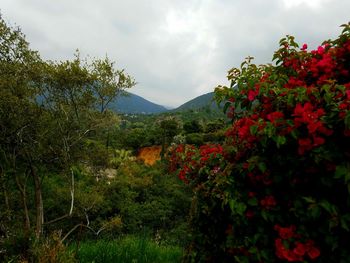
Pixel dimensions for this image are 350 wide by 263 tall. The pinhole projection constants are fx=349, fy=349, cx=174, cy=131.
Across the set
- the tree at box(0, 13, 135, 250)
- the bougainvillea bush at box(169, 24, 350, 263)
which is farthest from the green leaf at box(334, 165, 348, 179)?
the tree at box(0, 13, 135, 250)

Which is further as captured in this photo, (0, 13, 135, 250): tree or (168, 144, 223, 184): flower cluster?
(0, 13, 135, 250): tree

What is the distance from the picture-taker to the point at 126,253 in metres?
5.84

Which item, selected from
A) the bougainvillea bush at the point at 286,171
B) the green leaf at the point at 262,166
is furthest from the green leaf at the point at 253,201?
the green leaf at the point at 262,166

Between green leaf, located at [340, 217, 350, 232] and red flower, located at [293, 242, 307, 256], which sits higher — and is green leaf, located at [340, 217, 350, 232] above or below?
above

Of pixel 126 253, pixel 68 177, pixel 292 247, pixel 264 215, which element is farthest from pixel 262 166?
pixel 68 177

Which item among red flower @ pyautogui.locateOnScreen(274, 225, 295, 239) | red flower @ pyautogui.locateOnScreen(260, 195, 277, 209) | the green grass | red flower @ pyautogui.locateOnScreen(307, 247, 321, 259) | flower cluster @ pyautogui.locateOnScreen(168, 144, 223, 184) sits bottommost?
the green grass

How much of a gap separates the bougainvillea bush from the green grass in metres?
2.83

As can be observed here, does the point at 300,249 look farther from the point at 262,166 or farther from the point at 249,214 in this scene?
the point at 262,166

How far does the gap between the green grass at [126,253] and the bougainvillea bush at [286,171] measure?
2.83 m

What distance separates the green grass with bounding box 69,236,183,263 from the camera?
579 cm

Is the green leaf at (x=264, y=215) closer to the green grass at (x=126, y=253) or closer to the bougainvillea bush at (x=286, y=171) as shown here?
the bougainvillea bush at (x=286, y=171)

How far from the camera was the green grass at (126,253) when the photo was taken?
19.0 ft

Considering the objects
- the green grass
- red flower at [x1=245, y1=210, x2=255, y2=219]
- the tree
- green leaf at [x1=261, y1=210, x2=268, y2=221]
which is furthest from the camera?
the tree

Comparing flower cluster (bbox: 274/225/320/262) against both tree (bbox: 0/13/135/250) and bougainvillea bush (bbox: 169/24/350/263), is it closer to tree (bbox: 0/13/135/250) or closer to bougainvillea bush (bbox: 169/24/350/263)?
bougainvillea bush (bbox: 169/24/350/263)
